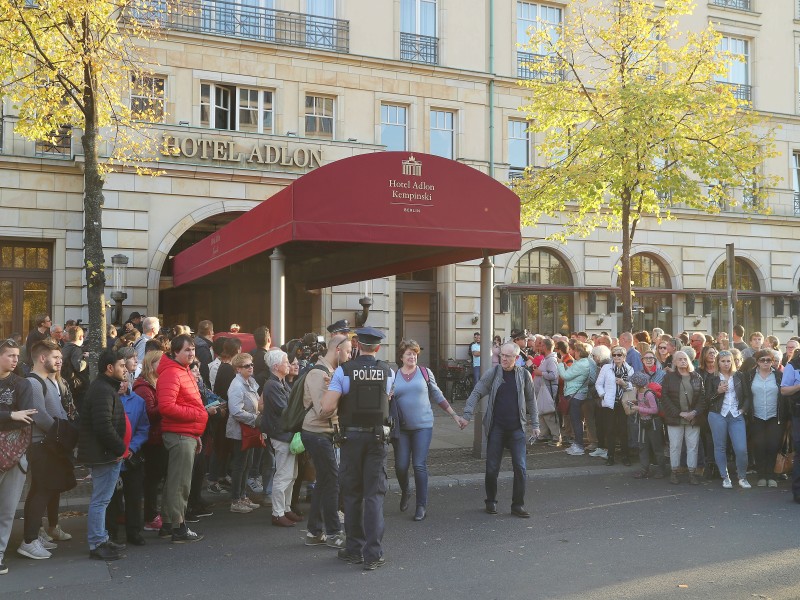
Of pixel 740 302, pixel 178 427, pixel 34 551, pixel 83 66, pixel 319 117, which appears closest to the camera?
pixel 34 551

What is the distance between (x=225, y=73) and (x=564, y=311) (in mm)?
12058

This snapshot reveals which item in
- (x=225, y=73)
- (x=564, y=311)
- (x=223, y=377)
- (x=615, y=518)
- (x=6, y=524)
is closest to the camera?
(x=6, y=524)

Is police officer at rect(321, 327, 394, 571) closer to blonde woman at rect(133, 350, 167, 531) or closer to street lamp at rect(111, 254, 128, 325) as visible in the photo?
Result: blonde woman at rect(133, 350, 167, 531)

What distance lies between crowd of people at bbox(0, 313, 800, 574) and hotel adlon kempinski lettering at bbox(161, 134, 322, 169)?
25.2 feet

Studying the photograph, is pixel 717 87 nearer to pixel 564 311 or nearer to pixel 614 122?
pixel 614 122

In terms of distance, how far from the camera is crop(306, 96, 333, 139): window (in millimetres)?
20531

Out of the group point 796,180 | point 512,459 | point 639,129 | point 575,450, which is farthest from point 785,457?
point 796,180

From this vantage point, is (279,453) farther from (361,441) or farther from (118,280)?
(118,280)

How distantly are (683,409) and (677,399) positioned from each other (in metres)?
0.15

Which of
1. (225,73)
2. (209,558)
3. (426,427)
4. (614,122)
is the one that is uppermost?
(225,73)

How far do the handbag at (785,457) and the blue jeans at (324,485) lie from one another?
6148 mm

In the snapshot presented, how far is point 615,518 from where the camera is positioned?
8.20m

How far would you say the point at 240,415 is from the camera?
8195 mm

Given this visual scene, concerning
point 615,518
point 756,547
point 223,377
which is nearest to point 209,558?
point 223,377
